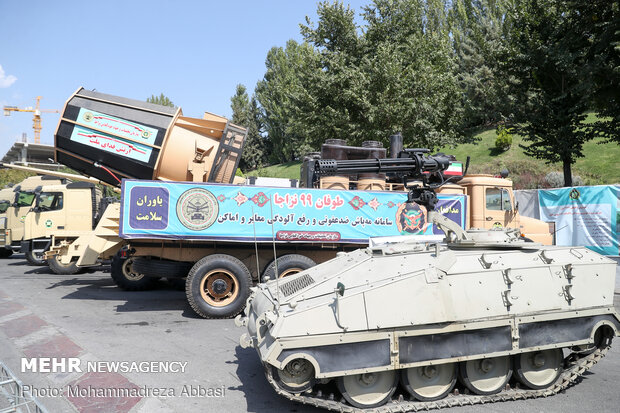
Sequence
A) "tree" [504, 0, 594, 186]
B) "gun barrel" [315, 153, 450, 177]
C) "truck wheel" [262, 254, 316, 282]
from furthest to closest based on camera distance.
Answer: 1. "tree" [504, 0, 594, 186]
2. "truck wheel" [262, 254, 316, 282]
3. "gun barrel" [315, 153, 450, 177]

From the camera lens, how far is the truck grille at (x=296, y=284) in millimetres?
5598

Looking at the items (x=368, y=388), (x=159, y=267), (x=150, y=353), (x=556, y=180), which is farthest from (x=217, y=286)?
(x=556, y=180)

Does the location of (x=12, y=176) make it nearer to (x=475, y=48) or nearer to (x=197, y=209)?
(x=197, y=209)

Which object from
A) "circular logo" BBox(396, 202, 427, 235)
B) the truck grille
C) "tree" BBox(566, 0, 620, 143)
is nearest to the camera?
the truck grille

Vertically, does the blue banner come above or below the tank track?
above

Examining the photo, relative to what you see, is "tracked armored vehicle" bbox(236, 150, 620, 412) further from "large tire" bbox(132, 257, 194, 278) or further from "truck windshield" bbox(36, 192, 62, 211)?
"truck windshield" bbox(36, 192, 62, 211)

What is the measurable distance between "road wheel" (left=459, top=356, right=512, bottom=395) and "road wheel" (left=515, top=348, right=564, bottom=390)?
181 mm

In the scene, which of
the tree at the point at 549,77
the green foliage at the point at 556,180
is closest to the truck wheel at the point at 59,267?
the tree at the point at 549,77

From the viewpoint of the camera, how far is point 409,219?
9922 mm

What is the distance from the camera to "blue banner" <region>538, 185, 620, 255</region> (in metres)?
13.6

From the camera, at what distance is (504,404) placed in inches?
211

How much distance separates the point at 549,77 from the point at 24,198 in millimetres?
20911

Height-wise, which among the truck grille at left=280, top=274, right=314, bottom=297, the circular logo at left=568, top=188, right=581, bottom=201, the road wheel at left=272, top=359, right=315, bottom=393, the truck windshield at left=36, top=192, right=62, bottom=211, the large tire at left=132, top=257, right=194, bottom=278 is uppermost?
the circular logo at left=568, top=188, right=581, bottom=201

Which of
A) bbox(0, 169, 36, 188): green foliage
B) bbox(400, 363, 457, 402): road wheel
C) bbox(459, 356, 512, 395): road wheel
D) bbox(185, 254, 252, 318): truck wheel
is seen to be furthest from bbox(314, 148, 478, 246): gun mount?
bbox(0, 169, 36, 188): green foliage
